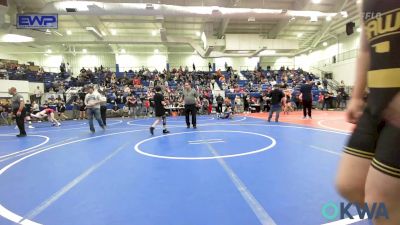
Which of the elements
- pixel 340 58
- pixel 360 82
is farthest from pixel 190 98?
pixel 340 58

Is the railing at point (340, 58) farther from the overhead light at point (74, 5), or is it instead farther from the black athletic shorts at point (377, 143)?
the black athletic shorts at point (377, 143)

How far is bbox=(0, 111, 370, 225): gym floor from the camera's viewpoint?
2707 millimetres

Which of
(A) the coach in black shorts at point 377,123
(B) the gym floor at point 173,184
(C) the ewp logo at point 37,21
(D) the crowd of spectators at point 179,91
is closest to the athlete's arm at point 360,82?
(A) the coach in black shorts at point 377,123

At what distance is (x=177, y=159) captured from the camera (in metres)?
5.09

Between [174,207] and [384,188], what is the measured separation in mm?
2132

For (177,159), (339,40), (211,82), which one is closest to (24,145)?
(177,159)

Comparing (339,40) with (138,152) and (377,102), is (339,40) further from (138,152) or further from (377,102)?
(377,102)

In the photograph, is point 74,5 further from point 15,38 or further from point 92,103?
point 15,38

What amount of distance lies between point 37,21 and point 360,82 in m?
17.5

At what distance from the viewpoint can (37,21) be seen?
597 inches

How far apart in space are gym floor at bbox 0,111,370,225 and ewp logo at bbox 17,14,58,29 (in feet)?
35.4

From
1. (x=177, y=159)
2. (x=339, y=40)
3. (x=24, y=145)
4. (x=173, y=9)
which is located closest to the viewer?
(x=177, y=159)

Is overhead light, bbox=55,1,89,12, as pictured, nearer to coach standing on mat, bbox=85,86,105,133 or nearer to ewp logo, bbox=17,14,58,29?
ewp logo, bbox=17,14,58,29

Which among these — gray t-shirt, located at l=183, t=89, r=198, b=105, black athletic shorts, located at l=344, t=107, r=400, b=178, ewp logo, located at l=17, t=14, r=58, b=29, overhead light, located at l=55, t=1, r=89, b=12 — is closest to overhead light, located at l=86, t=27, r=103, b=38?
→ overhead light, located at l=55, t=1, r=89, b=12
